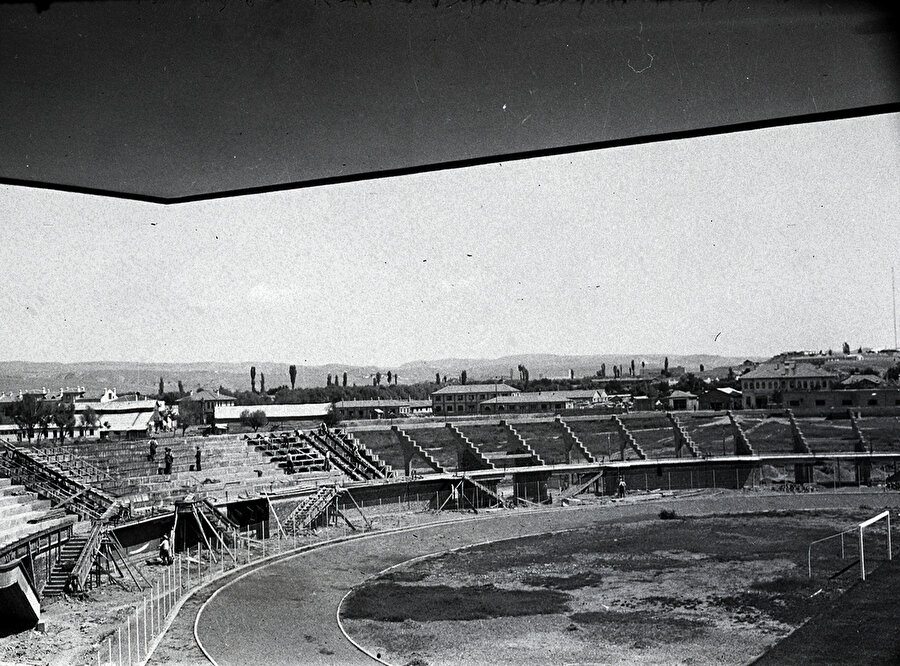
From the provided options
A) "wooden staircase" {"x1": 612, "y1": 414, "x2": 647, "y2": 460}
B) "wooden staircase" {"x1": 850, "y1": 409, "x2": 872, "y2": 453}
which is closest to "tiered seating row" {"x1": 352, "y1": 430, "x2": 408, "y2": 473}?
"wooden staircase" {"x1": 612, "y1": 414, "x2": 647, "y2": 460}

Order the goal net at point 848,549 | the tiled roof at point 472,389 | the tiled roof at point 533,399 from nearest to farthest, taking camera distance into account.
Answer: the goal net at point 848,549
the tiled roof at point 533,399
the tiled roof at point 472,389

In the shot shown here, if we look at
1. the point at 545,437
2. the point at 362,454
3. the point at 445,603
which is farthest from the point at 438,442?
the point at 445,603

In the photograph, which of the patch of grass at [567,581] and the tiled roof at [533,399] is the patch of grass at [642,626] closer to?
the patch of grass at [567,581]

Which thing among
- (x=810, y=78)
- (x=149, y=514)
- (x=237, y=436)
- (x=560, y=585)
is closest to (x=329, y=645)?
(x=560, y=585)

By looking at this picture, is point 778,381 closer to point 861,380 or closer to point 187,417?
point 861,380

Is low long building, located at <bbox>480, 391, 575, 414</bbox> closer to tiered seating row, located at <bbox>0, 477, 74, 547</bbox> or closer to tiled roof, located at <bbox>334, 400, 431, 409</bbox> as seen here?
tiled roof, located at <bbox>334, 400, 431, 409</bbox>

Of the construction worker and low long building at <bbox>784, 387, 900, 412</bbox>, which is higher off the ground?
low long building at <bbox>784, 387, 900, 412</bbox>

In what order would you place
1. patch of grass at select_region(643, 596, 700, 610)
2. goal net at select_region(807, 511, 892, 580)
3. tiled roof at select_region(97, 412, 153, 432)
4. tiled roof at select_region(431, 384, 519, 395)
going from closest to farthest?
patch of grass at select_region(643, 596, 700, 610) → goal net at select_region(807, 511, 892, 580) → tiled roof at select_region(97, 412, 153, 432) → tiled roof at select_region(431, 384, 519, 395)

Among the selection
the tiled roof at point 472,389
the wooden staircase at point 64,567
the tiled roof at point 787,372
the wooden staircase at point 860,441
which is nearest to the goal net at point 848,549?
the wooden staircase at point 64,567
